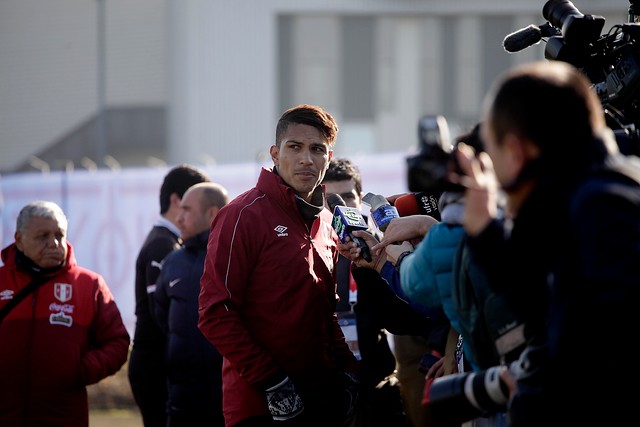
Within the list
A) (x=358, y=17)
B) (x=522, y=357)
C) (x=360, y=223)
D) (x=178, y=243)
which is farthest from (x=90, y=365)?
(x=358, y=17)

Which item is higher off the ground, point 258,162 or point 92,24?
point 92,24

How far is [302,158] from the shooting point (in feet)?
16.2

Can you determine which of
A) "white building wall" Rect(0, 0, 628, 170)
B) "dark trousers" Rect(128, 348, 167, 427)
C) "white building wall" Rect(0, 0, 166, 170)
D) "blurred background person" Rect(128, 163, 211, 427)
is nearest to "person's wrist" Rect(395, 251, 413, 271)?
"blurred background person" Rect(128, 163, 211, 427)

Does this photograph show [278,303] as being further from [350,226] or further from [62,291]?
[62,291]

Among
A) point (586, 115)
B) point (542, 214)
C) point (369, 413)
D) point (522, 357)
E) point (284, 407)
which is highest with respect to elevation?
point (586, 115)

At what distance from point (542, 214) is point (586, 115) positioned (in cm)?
30

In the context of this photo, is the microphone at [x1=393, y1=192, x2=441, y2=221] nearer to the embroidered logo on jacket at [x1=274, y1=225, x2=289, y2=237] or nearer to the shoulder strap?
the embroidered logo on jacket at [x1=274, y1=225, x2=289, y2=237]

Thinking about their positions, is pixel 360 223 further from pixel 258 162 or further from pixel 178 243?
pixel 258 162

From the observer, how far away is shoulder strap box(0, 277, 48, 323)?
19.1 feet

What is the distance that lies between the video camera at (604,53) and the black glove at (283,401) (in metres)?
1.69

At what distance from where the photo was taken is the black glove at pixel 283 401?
4.50 meters

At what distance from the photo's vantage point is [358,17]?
102 feet

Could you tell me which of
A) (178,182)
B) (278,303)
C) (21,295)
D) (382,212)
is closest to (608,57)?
(382,212)

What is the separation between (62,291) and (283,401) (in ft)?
6.53
